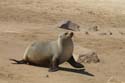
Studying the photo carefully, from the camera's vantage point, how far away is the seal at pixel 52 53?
9.88 meters

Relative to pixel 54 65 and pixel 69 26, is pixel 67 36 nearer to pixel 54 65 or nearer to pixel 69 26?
pixel 54 65

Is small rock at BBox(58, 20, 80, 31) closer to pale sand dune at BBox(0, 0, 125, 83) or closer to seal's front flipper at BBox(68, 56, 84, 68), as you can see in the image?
pale sand dune at BBox(0, 0, 125, 83)

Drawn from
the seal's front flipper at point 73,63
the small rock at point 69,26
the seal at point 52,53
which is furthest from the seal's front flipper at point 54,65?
the small rock at point 69,26

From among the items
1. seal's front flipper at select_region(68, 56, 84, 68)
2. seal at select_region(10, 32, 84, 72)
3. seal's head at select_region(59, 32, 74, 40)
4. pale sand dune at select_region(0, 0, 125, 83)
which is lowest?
pale sand dune at select_region(0, 0, 125, 83)

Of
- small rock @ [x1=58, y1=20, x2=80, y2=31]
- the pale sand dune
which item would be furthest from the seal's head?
small rock @ [x1=58, y1=20, x2=80, y2=31]

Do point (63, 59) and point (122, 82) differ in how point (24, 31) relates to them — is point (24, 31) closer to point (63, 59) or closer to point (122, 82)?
point (63, 59)

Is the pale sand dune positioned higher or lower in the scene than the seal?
lower

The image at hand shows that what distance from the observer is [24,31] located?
1477cm

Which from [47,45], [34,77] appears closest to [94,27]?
[47,45]

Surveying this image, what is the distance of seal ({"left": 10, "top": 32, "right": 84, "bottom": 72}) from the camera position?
9.88m

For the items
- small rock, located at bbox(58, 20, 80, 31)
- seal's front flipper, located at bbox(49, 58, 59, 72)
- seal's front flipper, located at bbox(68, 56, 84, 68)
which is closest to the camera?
seal's front flipper, located at bbox(49, 58, 59, 72)

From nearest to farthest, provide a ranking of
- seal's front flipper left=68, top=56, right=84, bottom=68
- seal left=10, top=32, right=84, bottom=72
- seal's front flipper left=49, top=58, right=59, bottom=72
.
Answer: seal's front flipper left=49, top=58, right=59, bottom=72
seal left=10, top=32, right=84, bottom=72
seal's front flipper left=68, top=56, right=84, bottom=68

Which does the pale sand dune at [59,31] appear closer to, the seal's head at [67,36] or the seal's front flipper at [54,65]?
the seal's front flipper at [54,65]

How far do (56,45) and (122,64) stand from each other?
170cm
